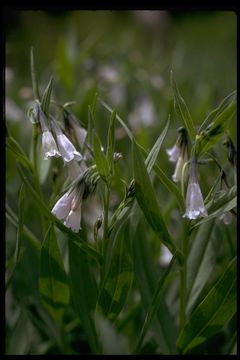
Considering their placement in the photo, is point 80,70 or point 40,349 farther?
point 80,70

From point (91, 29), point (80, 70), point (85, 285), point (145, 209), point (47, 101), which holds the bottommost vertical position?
point (85, 285)

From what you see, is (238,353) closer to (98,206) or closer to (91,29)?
(98,206)

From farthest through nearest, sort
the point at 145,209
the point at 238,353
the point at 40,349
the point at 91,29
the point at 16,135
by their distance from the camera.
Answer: the point at 91,29 → the point at 16,135 → the point at 40,349 → the point at 238,353 → the point at 145,209

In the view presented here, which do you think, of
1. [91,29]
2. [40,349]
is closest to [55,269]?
[40,349]

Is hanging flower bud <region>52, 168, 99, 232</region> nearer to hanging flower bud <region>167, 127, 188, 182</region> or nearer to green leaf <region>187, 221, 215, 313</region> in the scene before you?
hanging flower bud <region>167, 127, 188, 182</region>

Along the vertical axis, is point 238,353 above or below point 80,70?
below

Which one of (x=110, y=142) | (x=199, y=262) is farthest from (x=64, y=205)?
(x=199, y=262)
